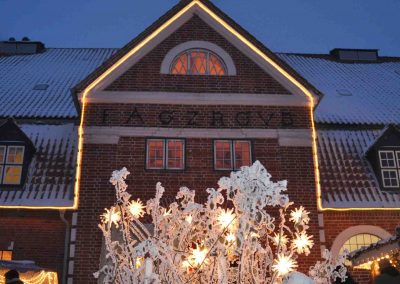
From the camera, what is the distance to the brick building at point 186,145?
1441 cm

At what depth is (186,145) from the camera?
1491 centimetres

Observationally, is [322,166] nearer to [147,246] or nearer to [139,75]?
[139,75]

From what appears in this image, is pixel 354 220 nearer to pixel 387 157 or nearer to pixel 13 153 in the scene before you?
pixel 387 157

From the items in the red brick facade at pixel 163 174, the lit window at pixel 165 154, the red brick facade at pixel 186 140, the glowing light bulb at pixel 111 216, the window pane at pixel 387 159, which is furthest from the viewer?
the window pane at pixel 387 159

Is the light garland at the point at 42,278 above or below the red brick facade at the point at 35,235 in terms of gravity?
below

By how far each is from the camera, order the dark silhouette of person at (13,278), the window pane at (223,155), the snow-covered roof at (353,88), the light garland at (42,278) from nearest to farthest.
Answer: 1. the dark silhouette of person at (13,278)
2. the light garland at (42,278)
3. the window pane at (223,155)
4. the snow-covered roof at (353,88)

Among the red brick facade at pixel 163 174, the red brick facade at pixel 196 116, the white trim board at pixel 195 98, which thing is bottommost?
the red brick facade at pixel 163 174

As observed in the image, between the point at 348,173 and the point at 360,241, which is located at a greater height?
the point at 348,173

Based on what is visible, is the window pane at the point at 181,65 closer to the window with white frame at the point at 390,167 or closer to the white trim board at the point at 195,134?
the white trim board at the point at 195,134

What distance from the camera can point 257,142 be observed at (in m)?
15.1

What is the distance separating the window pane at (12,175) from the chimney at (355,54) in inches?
645

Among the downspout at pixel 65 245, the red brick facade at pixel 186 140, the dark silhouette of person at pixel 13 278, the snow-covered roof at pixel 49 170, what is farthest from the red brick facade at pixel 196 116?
the dark silhouette of person at pixel 13 278

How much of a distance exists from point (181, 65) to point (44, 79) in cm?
728

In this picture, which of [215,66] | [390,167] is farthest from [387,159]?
[215,66]
